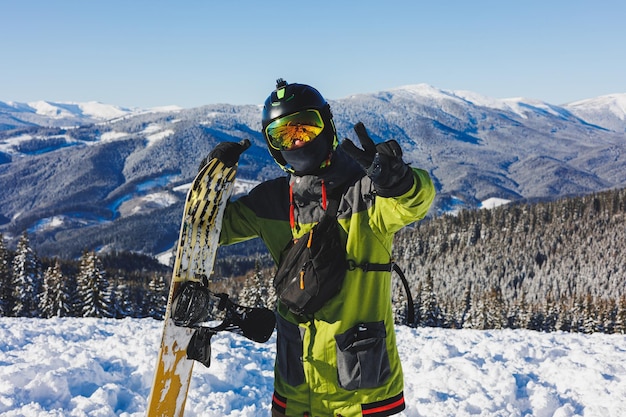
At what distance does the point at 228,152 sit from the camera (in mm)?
3967

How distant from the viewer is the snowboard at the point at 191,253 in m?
3.92

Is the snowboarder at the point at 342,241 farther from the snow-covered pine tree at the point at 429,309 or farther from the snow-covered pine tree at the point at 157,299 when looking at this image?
the snow-covered pine tree at the point at 429,309

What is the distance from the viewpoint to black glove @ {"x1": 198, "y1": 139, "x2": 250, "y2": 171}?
13.0 ft

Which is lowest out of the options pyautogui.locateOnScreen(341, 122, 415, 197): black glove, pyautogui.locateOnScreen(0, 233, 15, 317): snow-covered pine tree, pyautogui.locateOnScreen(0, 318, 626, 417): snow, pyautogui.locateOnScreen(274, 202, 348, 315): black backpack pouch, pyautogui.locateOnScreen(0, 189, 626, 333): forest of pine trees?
pyautogui.locateOnScreen(0, 189, 626, 333): forest of pine trees

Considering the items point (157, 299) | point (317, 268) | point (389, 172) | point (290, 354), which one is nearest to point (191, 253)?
point (290, 354)

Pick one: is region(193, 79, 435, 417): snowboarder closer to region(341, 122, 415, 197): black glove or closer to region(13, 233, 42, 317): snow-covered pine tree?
region(341, 122, 415, 197): black glove

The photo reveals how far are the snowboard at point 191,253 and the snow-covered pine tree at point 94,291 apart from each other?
104 ft

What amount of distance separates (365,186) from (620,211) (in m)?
142

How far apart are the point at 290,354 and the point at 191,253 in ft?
3.96

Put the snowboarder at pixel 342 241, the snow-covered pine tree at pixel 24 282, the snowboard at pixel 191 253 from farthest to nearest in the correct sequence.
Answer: the snow-covered pine tree at pixel 24 282
the snowboard at pixel 191 253
the snowboarder at pixel 342 241

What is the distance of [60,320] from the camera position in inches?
478

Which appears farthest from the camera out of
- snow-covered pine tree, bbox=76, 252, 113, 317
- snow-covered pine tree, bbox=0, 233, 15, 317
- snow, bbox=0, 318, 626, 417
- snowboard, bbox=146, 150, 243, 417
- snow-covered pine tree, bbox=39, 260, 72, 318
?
snow-covered pine tree, bbox=0, 233, 15, 317

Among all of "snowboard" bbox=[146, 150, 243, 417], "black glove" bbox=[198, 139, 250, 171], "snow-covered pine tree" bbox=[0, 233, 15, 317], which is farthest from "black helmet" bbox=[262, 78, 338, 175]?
"snow-covered pine tree" bbox=[0, 233, 15, 317]

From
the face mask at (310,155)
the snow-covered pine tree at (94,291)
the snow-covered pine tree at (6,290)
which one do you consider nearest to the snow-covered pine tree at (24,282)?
the snow-covered pine tree at (6,290)
